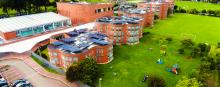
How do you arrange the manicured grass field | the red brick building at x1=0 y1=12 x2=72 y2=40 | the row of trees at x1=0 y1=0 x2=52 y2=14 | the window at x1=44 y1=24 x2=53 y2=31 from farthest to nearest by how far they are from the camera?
the row of trees at x1=0 y1=0 x2=52 y2=14, the window at x1=44 y1=24 x2=53 y2=31, the red brick building at x1=0 y1=12 x2=72 y2=40, the manicured grass field

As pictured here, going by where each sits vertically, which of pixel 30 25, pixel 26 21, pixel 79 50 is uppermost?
pixel 26 21

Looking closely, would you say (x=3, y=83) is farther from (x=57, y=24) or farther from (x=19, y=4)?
(x=19, y=4)

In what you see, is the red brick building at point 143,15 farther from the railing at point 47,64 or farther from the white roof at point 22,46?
the railing at point 47,64

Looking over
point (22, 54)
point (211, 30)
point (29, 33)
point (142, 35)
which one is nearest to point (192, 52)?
point (142, 35)

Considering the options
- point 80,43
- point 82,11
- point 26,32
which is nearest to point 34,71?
point 80,43

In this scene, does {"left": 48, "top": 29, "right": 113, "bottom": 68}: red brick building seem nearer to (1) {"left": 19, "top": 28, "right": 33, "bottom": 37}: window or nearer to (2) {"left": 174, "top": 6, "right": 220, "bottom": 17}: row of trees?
(1) {"left": 19, "top": 28, "right": 33, "bottom": 37}: window

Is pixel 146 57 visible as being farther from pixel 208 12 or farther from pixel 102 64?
pixel 208 12

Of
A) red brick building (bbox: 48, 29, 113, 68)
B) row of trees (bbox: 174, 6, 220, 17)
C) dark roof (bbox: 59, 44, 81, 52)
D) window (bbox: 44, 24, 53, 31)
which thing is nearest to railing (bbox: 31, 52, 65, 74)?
red brick building (bbox: 48, 29, 113, 68)
